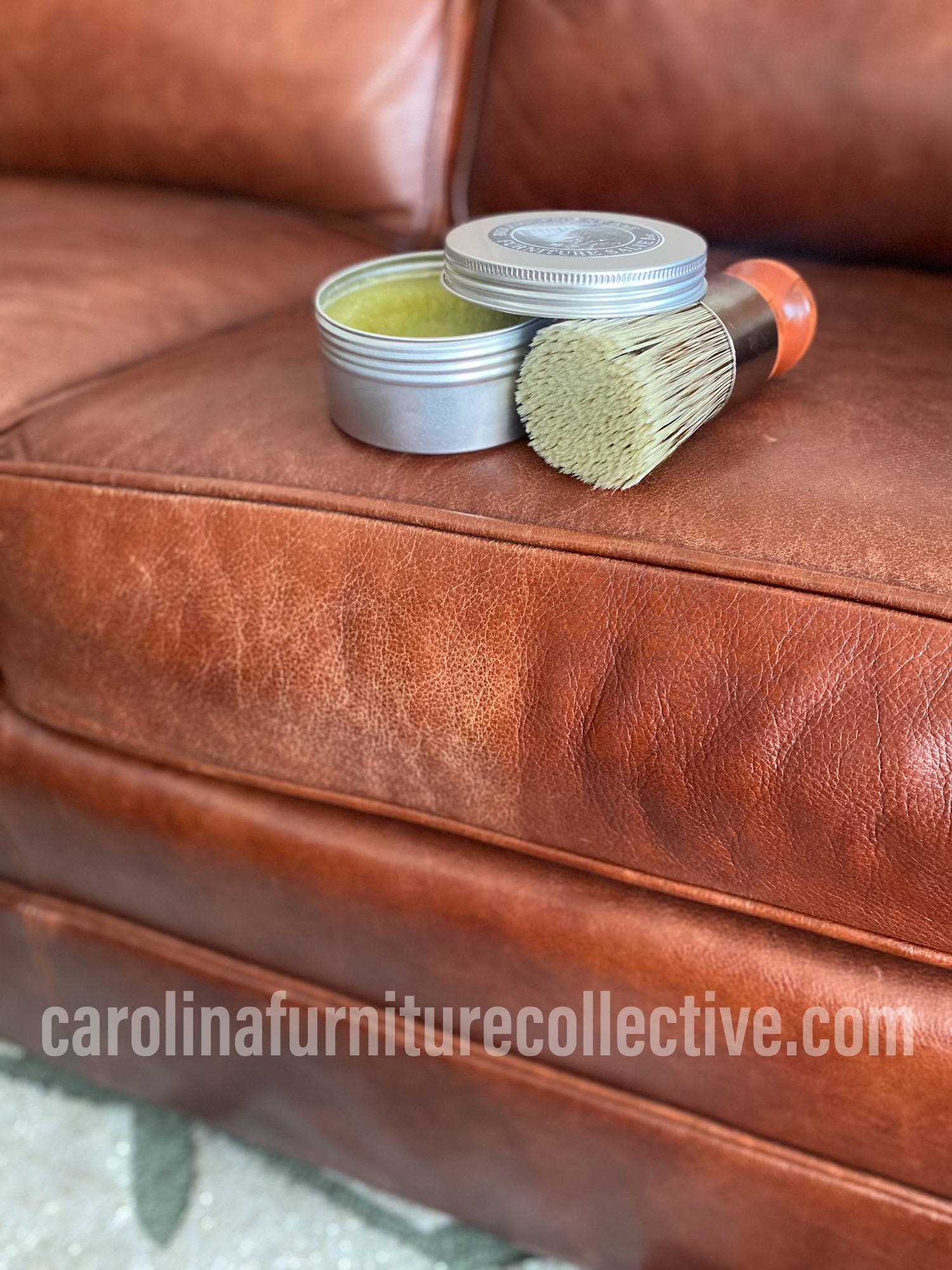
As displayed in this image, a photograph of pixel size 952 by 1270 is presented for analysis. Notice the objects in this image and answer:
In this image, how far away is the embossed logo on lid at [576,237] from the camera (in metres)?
0.49

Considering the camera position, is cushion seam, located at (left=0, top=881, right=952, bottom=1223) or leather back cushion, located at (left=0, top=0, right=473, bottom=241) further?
leather back cushion, located at (left=0, top=0, right=473, bottom=241)

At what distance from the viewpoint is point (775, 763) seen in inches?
15.9

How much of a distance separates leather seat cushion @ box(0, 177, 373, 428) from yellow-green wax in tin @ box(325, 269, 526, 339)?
23 cm

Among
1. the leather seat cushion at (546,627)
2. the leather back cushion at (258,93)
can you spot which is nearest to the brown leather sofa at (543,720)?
the leather seat cushion at (546,627)

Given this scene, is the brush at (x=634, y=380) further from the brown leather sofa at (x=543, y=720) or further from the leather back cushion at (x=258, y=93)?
the leather back cushion at (x=258, y=93)

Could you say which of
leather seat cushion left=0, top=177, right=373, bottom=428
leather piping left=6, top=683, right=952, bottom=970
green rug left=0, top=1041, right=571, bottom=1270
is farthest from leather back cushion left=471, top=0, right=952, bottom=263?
green rug left=0, top=1041, right=571, bottom=1270

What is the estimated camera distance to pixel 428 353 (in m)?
0.47

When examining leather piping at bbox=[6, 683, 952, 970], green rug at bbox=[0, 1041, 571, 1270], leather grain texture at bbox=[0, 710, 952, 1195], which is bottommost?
green rug at bbox=[0, 1041, 571, 1270]

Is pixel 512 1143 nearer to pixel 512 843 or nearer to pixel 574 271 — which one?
pixel 512 843

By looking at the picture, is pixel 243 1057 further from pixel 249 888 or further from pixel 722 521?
pixel 722 521

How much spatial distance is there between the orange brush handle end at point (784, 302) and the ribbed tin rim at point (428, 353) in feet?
0.42

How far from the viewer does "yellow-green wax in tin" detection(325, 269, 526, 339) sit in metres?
0.52

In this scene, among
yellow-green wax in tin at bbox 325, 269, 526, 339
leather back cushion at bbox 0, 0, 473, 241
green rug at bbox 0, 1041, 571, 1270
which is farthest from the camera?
leather back cushion at bbox 0, 0, 473, 241

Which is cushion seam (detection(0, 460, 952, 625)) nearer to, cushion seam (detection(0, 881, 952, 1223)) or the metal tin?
the metal tin
